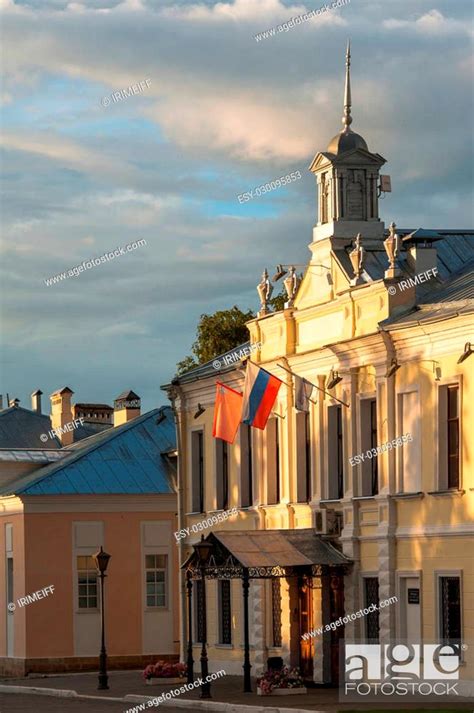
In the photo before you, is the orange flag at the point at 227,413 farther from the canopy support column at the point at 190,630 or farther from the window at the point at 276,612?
the window at the point at 276,612

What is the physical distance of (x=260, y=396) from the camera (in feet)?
119

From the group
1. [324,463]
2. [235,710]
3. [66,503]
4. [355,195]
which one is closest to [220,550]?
[324,463]

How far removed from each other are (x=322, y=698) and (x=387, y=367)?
6301 mm

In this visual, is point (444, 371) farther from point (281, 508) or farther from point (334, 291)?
point (281, 508)

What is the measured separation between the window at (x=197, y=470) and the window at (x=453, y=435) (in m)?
12.2

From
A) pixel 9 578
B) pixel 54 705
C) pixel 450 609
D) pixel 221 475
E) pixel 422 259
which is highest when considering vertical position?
pixel 422 259

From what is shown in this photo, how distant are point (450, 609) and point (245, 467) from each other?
9.85 meters

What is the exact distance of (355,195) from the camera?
3766 centimetres
